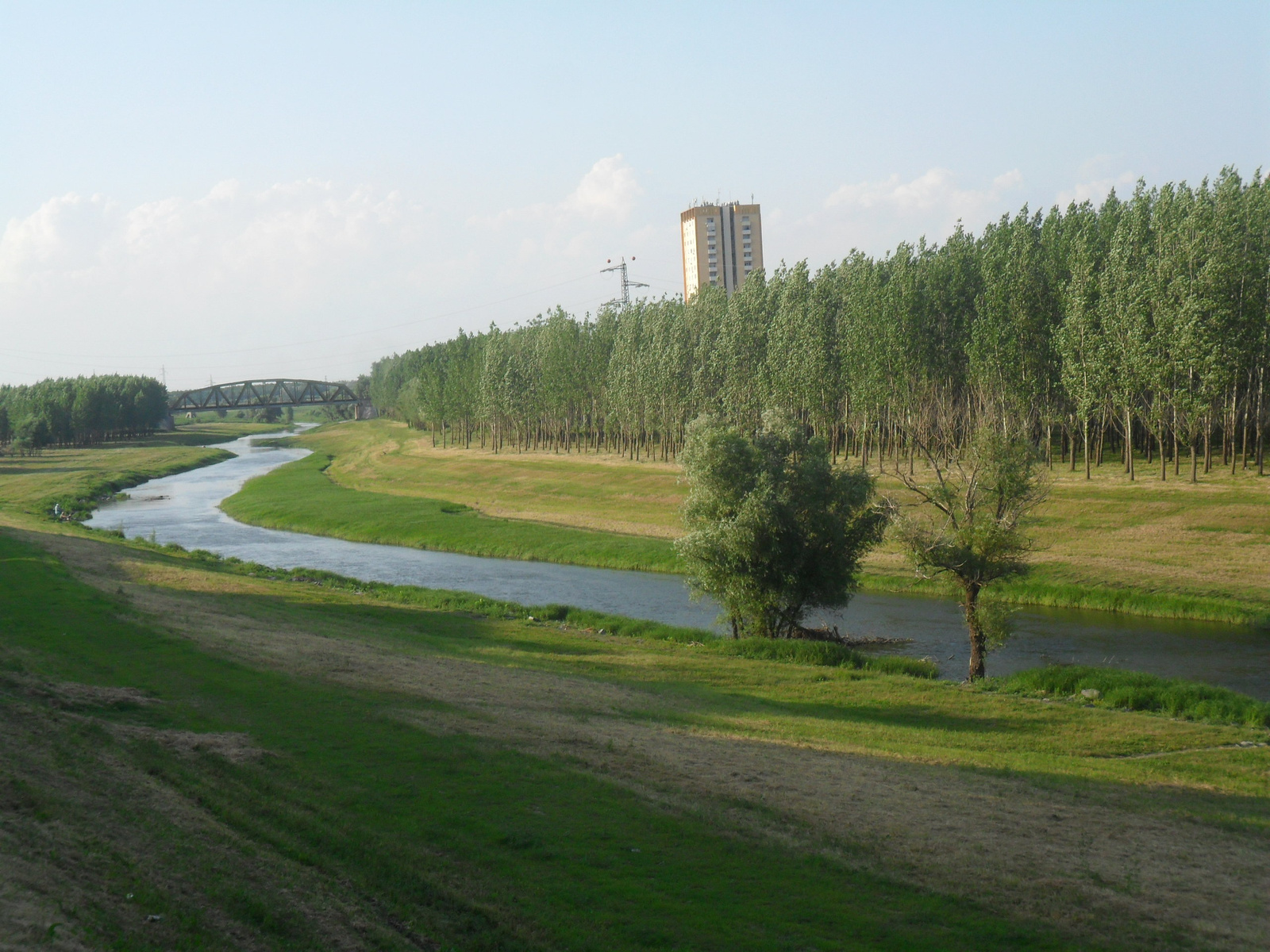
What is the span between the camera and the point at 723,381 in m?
103

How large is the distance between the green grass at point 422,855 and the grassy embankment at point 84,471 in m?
80.1

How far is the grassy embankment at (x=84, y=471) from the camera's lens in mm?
94625

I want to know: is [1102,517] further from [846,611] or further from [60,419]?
[60,419]

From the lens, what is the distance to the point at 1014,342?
243 ft

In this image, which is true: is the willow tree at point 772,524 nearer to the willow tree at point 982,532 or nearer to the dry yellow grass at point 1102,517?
the willow tree at point 982,532

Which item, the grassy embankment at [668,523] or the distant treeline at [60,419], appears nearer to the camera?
the grassy embankment at [668,523]

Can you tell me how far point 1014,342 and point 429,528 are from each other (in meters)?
48.1

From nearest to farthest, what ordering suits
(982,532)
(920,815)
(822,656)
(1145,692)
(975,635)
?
1. (920,815)
2. (1145,692)
3. (982,532)
4. (975,635)
5. (822,656)

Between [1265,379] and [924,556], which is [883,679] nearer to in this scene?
[924,556]

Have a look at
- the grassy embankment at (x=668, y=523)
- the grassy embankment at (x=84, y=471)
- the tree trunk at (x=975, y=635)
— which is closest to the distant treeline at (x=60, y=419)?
the grassy embankment at (x=84, y=471)

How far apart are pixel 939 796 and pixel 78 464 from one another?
14848 cm

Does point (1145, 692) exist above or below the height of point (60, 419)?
below

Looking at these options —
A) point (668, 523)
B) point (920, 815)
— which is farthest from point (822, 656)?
point (668, 523)

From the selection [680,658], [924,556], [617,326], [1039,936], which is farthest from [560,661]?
[617,326]
